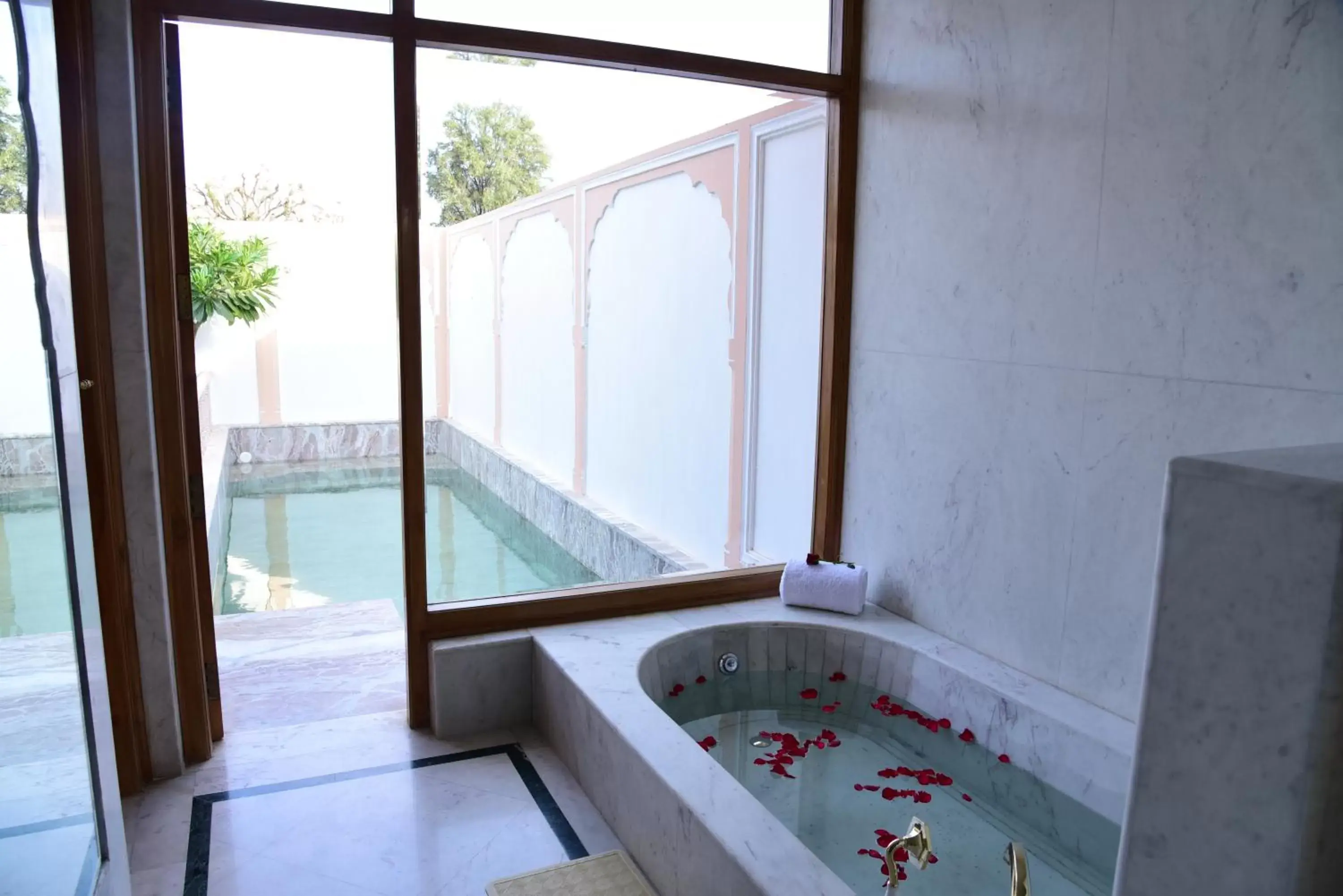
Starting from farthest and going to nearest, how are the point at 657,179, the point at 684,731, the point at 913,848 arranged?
the point at 657,179
the point at 684,731
the point at 913,848

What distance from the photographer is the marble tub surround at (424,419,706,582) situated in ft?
14.2

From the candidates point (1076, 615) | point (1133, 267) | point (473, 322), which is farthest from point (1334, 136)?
point (473, 322)

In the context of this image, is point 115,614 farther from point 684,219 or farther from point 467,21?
point 684,219

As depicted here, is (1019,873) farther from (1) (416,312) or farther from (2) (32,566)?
(1) (416,312)

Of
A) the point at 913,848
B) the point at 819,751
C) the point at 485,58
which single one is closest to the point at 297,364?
the point at 485,58

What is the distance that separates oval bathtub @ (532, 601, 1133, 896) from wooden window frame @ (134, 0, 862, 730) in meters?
0.14

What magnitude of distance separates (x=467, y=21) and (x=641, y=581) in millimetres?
1727

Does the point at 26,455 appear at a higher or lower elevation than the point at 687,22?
lower

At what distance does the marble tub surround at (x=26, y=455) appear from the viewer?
0.80m

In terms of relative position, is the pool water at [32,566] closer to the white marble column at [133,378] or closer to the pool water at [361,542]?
A: the white marble column at [133,378]

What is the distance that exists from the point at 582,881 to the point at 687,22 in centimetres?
241

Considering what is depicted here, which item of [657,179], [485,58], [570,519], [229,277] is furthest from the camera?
[229,277]

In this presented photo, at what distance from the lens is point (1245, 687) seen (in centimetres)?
62

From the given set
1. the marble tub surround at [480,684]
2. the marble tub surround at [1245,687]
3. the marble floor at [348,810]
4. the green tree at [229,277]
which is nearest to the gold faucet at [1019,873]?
the marble tub surround at [1245,687]
